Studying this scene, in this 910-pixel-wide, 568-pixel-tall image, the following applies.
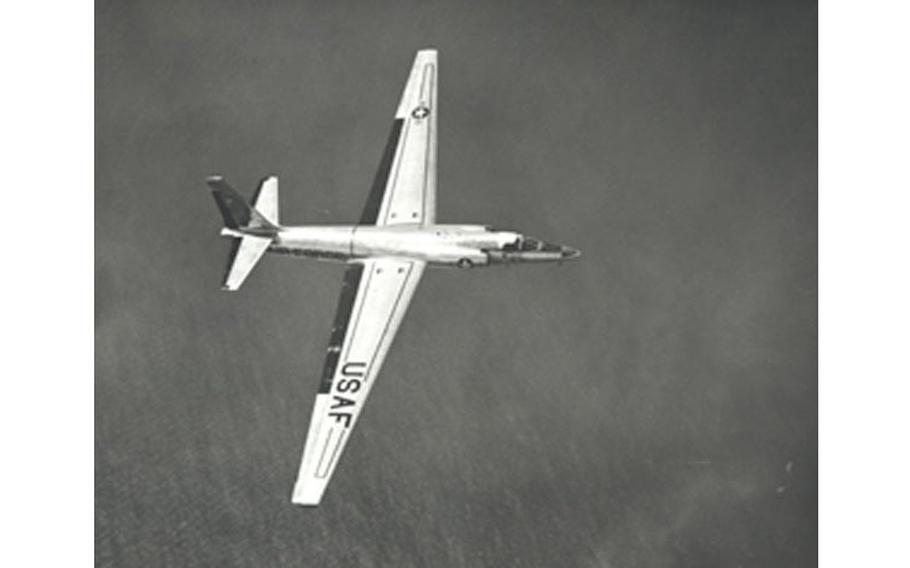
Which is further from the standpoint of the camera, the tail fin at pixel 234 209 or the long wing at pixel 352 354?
the tail fin at pixel 234 209

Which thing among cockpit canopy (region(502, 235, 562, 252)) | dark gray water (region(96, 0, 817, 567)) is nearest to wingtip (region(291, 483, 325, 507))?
dark gray water (region(96, 0, 817, 567))

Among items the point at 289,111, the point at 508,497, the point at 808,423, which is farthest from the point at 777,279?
the point at 289,111

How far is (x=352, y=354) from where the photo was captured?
14.8 meters

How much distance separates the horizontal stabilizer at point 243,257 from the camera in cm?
1553

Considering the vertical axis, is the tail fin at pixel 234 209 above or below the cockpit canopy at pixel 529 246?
above

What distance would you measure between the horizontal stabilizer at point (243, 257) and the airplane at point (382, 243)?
0.8 inches

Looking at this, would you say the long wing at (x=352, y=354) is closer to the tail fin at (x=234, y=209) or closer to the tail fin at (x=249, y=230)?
the tail fin at (x=249, y=230)

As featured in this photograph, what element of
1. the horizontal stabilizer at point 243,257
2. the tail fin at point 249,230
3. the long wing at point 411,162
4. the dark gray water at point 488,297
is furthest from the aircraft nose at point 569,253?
the horizontal stabilizer at point 243,257

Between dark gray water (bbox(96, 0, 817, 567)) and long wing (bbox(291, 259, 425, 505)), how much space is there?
3.00 ft

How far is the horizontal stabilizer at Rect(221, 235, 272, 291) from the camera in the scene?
15531 millimetres

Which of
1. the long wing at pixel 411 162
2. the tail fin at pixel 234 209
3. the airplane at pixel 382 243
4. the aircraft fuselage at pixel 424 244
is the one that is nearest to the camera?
the airplane at pixel 382 243

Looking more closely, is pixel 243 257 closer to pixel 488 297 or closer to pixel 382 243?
pixel 382 243

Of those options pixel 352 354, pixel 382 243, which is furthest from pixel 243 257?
pixel 352 354

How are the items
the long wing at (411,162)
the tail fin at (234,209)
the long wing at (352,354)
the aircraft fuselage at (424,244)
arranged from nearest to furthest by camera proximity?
the long wing at (352,354) → the tail fin at (234,209) → the aircraft fuselage at (424,244) → the long wing at (411,162)
